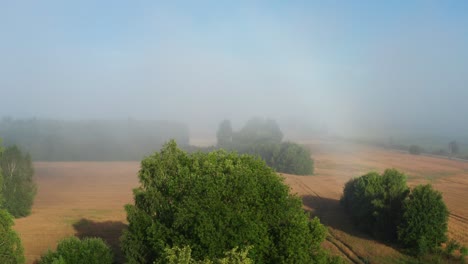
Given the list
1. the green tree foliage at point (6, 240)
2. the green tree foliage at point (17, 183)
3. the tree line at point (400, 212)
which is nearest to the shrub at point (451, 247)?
the tree line at point (400, 212)

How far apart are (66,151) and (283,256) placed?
100m

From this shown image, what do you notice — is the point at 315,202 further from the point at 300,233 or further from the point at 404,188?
the point at 300,233

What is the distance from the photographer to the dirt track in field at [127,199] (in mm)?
30688

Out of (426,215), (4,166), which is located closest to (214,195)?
(426,215)

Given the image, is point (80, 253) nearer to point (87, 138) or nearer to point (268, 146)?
point (268, 146)

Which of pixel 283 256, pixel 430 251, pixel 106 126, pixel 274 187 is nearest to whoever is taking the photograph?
pixel 283 256

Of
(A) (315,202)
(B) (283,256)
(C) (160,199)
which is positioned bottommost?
(A) (315,202)

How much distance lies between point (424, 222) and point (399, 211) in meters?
3.36

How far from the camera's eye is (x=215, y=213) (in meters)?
17.7

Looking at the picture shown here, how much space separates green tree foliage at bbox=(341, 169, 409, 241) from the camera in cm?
3319

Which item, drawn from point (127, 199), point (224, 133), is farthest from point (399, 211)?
point (224, 133)

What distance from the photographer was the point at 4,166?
3959 centimetres

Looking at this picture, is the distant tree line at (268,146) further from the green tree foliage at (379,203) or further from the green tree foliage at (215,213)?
the green tree foliage at (215,213)

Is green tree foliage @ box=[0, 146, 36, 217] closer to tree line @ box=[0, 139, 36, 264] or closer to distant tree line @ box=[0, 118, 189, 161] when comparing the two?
tree line @ box=[0, 139, 36, 264]
